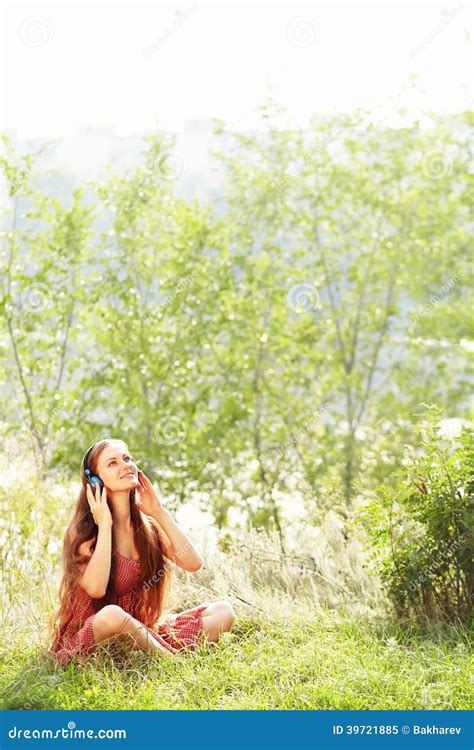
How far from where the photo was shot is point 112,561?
11.5 feet

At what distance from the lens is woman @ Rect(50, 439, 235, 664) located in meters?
3.36

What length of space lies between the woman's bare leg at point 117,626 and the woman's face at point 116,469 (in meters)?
0.45

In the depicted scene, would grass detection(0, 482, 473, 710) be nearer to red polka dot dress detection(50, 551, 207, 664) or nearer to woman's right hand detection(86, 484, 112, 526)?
red polka dot dress detection(50, 551, 207, 664)

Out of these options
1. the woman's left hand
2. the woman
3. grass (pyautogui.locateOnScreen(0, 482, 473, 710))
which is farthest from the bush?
the woman's left hand

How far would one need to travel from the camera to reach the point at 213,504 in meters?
6.16

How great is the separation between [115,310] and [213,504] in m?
1.49

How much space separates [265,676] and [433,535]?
0.88 meters

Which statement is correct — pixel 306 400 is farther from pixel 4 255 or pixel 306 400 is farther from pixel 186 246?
pixel 4 255

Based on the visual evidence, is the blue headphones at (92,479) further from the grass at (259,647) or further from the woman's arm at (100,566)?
the grass at (259,647)

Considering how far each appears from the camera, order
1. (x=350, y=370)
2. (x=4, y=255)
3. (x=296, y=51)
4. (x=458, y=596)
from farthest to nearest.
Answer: (x=350, y=370), (x=4, y=255), (x=296, y=51), (x=458, y=596)

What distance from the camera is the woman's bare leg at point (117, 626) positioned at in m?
3.26

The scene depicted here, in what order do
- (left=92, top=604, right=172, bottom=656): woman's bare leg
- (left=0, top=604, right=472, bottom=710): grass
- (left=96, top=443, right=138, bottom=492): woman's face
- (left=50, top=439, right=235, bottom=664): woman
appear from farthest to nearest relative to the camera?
(left=96, top=443, right=138, bottom=492): woman's face < (left=50, top=439, right=235, bottom=664): woman < (left=92, top=604, right=172, bottom=656): woman's bare leg < (left=0, top=604, right=472, bottom=710): grass

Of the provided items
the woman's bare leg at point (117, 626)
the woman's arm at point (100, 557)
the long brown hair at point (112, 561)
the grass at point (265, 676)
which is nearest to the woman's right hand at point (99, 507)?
the woman's arm at point (100, 557)

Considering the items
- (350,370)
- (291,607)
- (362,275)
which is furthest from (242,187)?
(291,607)
